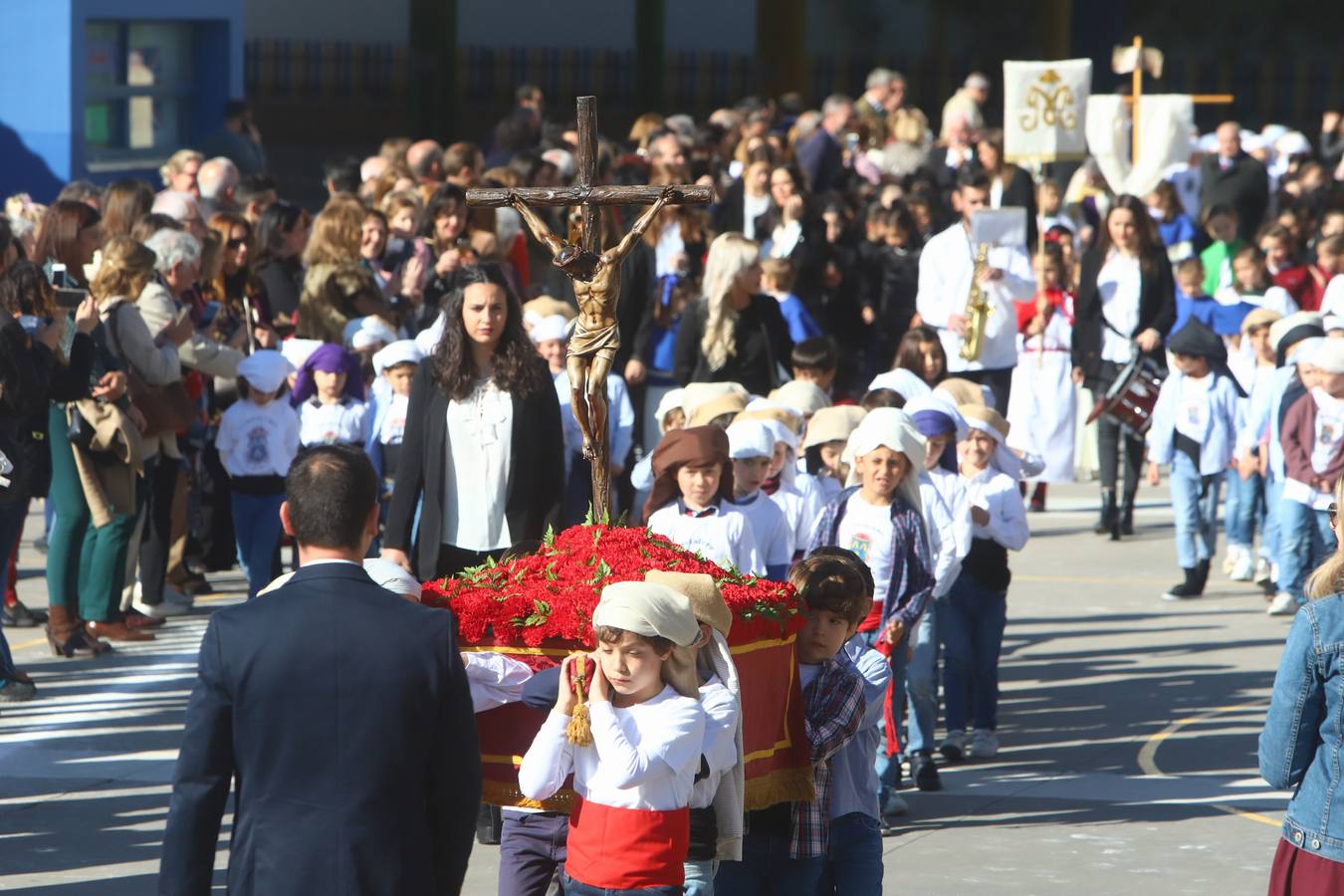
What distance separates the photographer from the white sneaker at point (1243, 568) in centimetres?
1345

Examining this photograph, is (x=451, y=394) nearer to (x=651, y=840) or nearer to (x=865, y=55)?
(x=651, y=840)

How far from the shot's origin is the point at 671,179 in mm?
16344

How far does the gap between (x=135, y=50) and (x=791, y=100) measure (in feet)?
25.9

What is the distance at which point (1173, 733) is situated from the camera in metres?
9.70

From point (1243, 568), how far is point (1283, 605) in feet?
4.34

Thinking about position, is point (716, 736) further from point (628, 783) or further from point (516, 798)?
point (516, 798)

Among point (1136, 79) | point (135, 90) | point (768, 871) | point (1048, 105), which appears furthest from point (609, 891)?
point (135, 90)

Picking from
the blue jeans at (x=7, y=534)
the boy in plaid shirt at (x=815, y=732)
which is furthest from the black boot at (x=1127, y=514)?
the boy in plaid shirt at (x=815, y=732)

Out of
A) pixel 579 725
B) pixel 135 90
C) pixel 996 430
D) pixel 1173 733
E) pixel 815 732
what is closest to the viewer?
pixel 579 725

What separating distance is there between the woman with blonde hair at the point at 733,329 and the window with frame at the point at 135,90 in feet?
34.5

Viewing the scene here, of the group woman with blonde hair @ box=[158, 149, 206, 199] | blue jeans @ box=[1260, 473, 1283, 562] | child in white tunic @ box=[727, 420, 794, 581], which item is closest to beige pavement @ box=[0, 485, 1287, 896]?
blue jeans @ box=[1260, 473, 1283, 562]

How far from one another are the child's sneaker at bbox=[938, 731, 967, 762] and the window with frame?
14001mm

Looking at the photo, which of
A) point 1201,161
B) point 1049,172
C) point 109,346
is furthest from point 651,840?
point 1201,161

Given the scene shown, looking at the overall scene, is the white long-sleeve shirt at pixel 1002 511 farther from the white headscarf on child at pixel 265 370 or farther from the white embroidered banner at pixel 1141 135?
the white embroidered banner at pixel 1141 135
